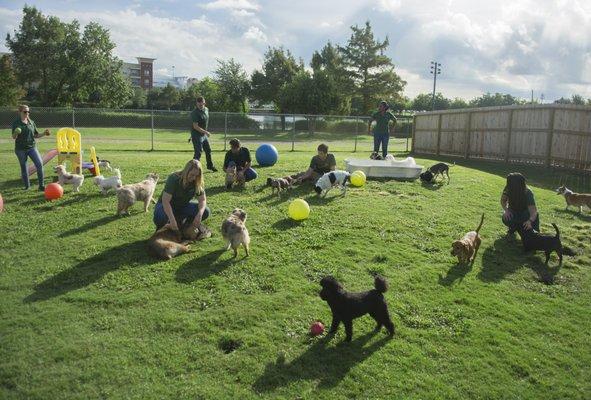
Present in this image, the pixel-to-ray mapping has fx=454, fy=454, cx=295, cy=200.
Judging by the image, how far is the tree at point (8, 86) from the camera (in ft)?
165

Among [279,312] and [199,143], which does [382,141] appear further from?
[279,312]

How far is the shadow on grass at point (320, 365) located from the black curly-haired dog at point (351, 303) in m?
0.18

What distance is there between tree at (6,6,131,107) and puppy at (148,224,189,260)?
55.5 meters

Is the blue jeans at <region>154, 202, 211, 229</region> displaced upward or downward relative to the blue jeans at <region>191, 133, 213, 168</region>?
downward

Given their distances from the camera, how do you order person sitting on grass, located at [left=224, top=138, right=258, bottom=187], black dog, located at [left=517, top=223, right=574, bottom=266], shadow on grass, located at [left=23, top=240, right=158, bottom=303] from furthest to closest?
1. person sitting on grass, located at [left=224, top=138, right=258, bottom=187]
2. black dog, located at [left=517, top=223, right=574, bottom=266]
3. shadow on grass, located at [left=23, top=240, right=158, bottom=303]

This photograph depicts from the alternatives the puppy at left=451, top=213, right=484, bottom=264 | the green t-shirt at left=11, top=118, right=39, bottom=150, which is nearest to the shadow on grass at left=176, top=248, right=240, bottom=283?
the puppy at left=451, top=213, right=484, bottom=264

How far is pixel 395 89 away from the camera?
173 ft

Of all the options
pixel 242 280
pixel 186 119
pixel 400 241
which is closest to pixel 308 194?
pixel 400 241

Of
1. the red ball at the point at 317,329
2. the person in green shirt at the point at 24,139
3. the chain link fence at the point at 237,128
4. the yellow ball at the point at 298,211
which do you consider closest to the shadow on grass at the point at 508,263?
the red ball at the point at 317,329

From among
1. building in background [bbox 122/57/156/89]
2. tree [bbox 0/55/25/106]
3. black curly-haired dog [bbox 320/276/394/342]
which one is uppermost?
building in background [bbox 122/57/156/89]

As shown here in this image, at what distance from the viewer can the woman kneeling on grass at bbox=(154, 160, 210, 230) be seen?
6.94 m

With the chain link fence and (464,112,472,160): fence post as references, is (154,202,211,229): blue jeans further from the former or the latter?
the chain link fence

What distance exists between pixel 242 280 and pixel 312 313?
121cm

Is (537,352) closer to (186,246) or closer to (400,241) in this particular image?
(400,241)
